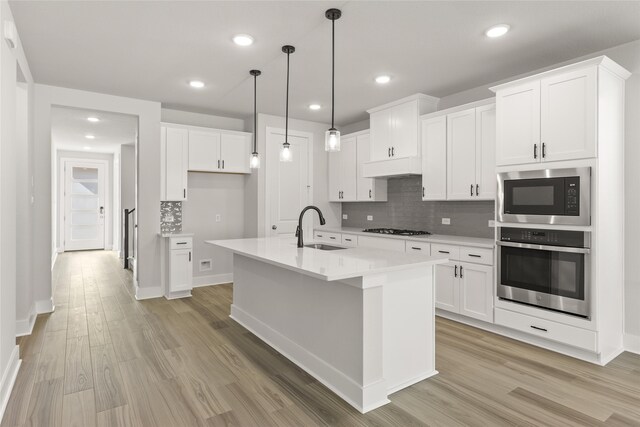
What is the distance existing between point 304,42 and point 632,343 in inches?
146

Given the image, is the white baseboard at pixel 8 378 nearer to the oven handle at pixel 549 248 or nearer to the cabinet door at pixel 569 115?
the oven handle at pixel 549 248

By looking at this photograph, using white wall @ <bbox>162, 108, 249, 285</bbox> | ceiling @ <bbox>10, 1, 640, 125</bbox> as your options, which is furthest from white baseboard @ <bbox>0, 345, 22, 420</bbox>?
white wall @ <bbox>162, 108, 249, 285</bbox>

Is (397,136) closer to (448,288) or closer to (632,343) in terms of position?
(448,288)

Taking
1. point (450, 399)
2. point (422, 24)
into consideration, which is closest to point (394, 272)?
point (450, 399)

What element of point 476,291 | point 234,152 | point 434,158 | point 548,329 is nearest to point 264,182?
point 234,152

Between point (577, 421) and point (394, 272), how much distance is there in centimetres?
130

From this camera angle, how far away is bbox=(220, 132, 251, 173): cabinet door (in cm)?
536

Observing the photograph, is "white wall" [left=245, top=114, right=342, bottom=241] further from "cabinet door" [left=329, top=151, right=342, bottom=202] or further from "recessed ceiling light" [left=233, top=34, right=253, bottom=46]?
"recessed ceiling light" [left=233, top=34, right=253, bottom=46]

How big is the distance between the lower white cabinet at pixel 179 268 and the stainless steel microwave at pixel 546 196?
3736 millimetres

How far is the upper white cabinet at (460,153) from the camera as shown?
3.73 m

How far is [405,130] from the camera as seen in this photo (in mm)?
4547

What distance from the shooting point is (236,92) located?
4473 millimetres

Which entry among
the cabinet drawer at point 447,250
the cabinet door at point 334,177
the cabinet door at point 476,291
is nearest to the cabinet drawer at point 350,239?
the cabinet door at point 334,177

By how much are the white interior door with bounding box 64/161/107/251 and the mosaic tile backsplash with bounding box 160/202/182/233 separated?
18.2 feet
